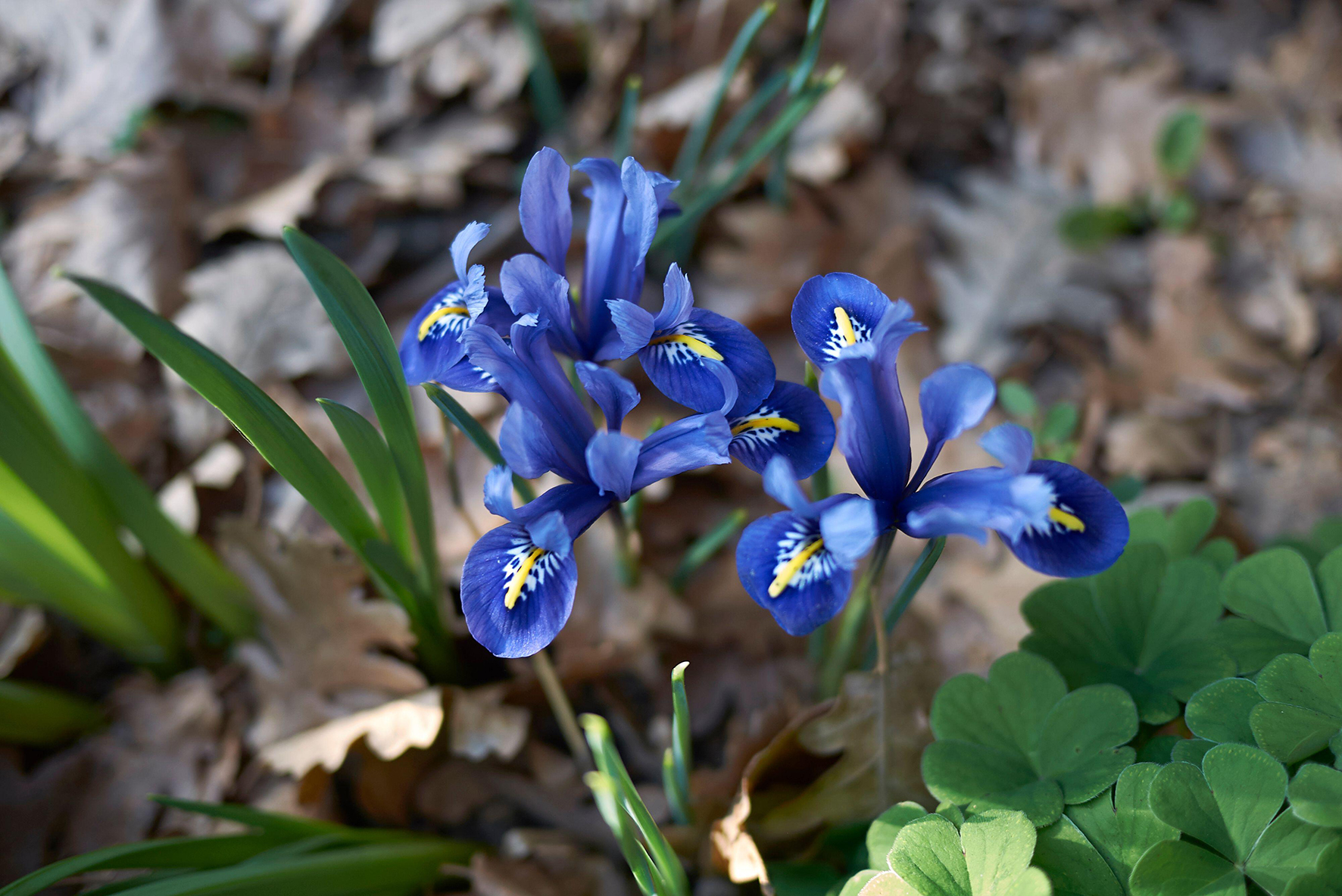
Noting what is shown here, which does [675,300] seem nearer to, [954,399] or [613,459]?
[613,459]

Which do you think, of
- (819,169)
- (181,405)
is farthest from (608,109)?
(181,405)

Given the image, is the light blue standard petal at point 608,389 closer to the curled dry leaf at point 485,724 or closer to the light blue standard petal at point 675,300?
the light blue standard petal at point 675,300

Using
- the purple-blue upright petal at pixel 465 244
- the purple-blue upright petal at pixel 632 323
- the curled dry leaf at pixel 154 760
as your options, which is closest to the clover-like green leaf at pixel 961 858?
the purple-blue upright petal at pixel 632 323

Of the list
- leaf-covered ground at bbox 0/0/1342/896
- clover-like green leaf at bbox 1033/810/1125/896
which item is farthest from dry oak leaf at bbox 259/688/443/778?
clover-like green leaf at bbox 1033/810/1125/896

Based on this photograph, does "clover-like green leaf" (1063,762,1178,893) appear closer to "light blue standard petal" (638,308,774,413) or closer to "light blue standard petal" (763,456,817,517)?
"light blue standard petal" (763,456,817,517)

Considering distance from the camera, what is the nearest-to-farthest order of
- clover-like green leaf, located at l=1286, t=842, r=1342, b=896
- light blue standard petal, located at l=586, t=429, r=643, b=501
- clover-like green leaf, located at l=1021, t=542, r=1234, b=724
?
clover-like green leaf, located at l=1286, t=842, r=1342, b=896
light blue standard petal, located at l=586, t=429, r=643, b=501
clover-like green leaf, located at l=1021, t=542, r=1234, b=724

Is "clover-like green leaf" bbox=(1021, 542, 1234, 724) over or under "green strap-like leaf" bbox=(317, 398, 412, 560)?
under
